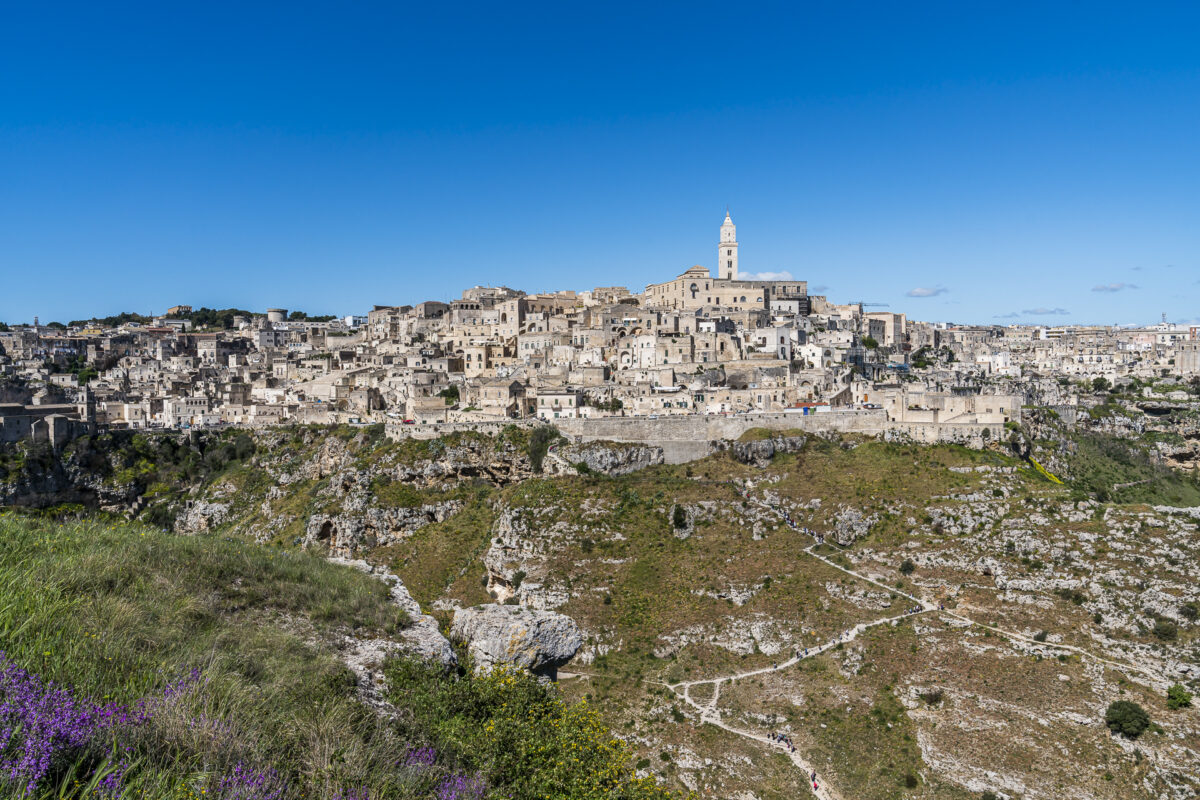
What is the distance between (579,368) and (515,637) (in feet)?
144

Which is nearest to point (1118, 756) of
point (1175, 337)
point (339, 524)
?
point (339, 524)

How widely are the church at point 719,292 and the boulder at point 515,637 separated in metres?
62.8

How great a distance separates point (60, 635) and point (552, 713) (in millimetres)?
6692

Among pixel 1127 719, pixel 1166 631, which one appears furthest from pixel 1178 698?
pixel 1166 631

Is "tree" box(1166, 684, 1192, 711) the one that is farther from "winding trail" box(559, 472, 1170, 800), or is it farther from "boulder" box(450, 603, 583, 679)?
"boulder" box(450, 603, 583, 679)

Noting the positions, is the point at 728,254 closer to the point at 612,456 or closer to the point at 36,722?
the point at 612,456

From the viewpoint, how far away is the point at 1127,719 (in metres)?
20.0

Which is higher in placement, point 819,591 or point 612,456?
point 612,456

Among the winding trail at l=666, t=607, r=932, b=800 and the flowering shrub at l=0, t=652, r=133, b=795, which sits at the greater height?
the flowering shrub at l=0, t=652, r=133, b=795

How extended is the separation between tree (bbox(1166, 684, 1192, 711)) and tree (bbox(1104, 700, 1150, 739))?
0.88m

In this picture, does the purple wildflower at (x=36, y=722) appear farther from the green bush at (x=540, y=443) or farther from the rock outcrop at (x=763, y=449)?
the rock outcrop at (x=763, y=449)

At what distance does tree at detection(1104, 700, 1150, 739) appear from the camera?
19812 mm

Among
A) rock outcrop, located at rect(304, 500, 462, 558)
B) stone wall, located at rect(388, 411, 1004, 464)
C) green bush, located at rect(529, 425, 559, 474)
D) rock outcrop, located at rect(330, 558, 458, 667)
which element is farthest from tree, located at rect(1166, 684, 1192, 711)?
rock outcrop, located at rect(304, 500, 462, 558)

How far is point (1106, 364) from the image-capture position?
80438 millimetres
